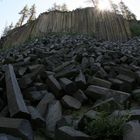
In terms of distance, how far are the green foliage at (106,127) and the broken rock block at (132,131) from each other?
73mm

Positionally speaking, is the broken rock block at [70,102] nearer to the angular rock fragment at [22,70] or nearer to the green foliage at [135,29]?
the angular rock fragment at [22,70]

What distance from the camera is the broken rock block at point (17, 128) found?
3658 mm

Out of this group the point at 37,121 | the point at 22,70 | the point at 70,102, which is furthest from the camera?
the point at 22,70

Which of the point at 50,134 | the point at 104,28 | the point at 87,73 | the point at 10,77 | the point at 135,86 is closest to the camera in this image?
the point at 50,134

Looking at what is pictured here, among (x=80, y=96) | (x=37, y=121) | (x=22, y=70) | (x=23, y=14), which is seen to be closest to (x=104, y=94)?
(x=80, y=96)

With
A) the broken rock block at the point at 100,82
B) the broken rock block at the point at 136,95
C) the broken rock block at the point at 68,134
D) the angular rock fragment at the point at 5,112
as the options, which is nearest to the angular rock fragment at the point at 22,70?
the broken rock block at the point at 100,82

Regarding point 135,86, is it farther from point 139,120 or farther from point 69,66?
point 139,120

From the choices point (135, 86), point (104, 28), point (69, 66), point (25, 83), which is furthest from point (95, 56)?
point (104, 28)

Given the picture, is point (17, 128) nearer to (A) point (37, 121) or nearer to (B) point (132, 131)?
(A) point (37, 121)

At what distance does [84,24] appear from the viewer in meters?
17.4

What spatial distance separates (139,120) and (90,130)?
634mm

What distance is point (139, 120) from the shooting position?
13.1 ft

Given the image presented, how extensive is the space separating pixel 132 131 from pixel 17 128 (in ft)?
4.27

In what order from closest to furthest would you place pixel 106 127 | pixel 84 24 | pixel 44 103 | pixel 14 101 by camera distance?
pixel 106 127 → pixel 14 101 → pixel 44 103 → pixel 84 24
